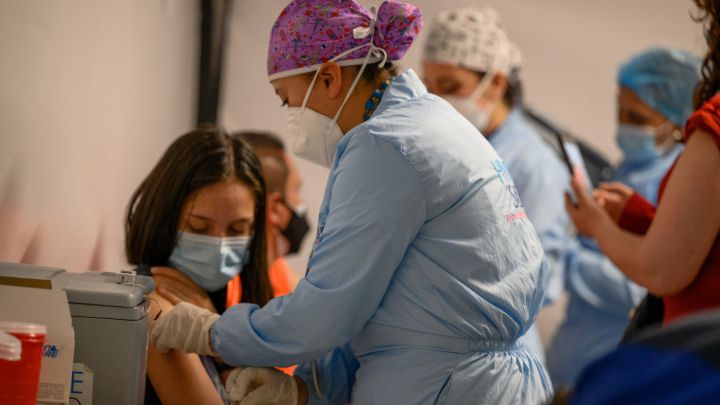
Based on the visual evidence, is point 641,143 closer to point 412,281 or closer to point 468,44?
point 468,44

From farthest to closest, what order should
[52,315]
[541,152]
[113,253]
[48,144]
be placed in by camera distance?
[541,152], [113,253], [48,144], [52,315]

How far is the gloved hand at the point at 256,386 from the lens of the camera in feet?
5.16

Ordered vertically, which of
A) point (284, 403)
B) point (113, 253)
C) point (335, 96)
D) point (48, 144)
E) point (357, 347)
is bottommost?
point (113, 253)

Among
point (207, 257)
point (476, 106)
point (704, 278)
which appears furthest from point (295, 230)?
point (704, 278)

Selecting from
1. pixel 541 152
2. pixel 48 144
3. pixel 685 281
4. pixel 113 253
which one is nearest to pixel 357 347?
pixel 685 281

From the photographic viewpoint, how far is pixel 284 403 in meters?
1.63

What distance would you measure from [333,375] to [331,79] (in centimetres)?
58

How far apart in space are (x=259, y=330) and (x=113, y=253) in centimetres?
114

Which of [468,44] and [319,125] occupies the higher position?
[319,125]

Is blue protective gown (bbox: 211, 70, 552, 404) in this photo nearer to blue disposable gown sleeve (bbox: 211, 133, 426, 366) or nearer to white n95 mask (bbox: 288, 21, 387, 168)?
blue disposable gown sleeve (bbox: 211, 133, 426, 366)

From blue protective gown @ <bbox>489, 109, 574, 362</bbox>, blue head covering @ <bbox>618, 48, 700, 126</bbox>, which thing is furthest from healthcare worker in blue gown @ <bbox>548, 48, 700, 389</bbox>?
blue protective gown @ <bbox>489, 109, 574, 362</bbox>

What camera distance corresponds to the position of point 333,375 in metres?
1.79

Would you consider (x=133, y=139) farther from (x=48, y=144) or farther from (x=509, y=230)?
(x=509, y=230)

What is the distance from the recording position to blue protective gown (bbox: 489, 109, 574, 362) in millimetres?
3166
